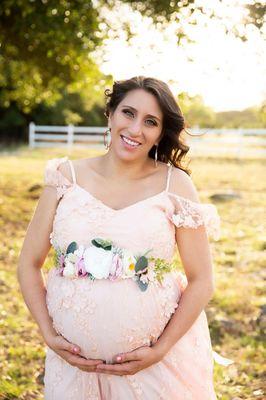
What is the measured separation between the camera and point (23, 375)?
4.54 metres

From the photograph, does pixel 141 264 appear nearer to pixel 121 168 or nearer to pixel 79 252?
pixel 79 252

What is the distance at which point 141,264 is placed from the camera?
8.51 ft

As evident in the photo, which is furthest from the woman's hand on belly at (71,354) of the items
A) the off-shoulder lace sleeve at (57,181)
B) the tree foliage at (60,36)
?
the tree foliage at (60,36)

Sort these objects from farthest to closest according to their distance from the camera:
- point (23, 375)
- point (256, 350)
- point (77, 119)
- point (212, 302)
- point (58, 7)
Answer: point (77, 119) → point (58, 7) → point (212, 302) → point (256, 350) → point (23, 375)

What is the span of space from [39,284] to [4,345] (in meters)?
2.54

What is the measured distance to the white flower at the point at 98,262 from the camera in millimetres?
2562

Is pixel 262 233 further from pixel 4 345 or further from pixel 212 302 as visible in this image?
pixel 4 345

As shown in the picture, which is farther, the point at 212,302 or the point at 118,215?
the point at 212,302

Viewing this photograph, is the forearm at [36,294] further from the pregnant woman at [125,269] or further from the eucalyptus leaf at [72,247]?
the eucalyptus leaf at [72,247]

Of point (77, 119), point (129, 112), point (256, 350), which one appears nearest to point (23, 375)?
point (256, 350)

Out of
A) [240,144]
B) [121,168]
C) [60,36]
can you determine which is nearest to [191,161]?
[60,36]

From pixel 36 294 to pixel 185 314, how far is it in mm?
688

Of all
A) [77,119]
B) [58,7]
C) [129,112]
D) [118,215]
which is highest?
[58,7]

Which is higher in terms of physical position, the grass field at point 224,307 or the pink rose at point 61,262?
the pink rose at point 61,262
